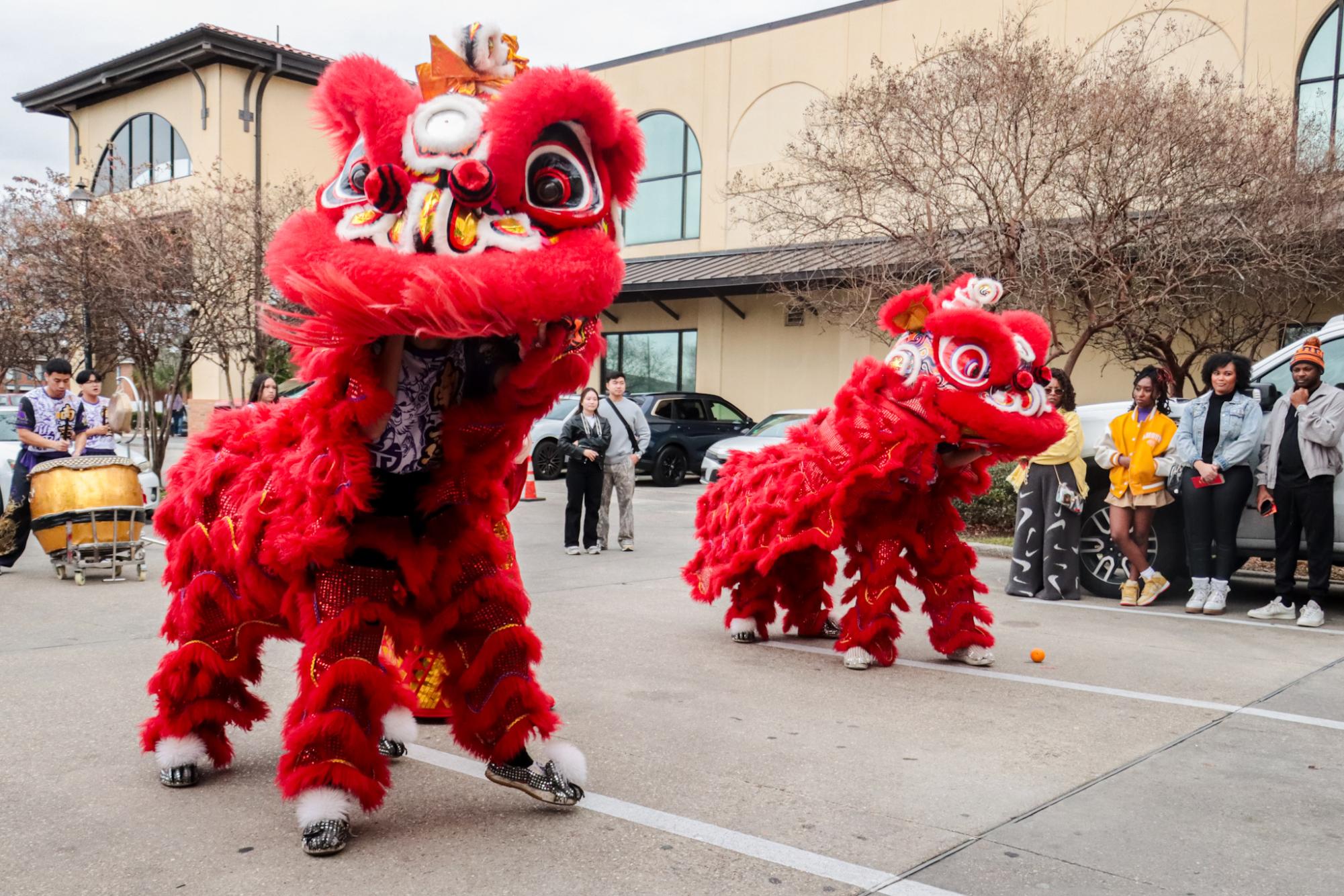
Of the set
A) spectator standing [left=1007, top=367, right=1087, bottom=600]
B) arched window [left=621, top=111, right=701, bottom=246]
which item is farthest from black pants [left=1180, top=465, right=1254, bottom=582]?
arched window [left=621, top=111, right=701, bottom=246]

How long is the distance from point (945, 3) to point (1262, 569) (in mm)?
13027

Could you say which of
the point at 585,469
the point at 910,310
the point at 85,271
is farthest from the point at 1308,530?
the point at 85,271

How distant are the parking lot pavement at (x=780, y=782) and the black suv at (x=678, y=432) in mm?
12180

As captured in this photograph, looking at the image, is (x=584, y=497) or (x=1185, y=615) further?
(x=584, y=497)

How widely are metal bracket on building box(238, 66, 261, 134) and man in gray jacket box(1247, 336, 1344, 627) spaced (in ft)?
78.5

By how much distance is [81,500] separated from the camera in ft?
29.0

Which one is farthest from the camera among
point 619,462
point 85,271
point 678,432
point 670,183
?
point 670,183

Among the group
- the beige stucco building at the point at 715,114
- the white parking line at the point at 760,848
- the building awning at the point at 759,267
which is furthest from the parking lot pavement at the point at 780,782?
the beige stucco building at the point at 715,114

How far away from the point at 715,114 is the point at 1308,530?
57.8ft

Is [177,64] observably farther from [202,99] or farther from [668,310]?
[668,310]

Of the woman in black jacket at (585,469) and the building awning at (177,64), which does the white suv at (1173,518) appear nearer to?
the woman in black jacket at (585,469)

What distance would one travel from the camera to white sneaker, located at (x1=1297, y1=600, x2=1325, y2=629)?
7.54m

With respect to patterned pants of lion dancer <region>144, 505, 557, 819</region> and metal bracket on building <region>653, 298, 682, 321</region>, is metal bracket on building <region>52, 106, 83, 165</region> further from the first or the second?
patterned pants of lion dancer <region>144, 505, 557, 819</region>

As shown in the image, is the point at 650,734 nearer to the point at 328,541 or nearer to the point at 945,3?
the point at 328,541
